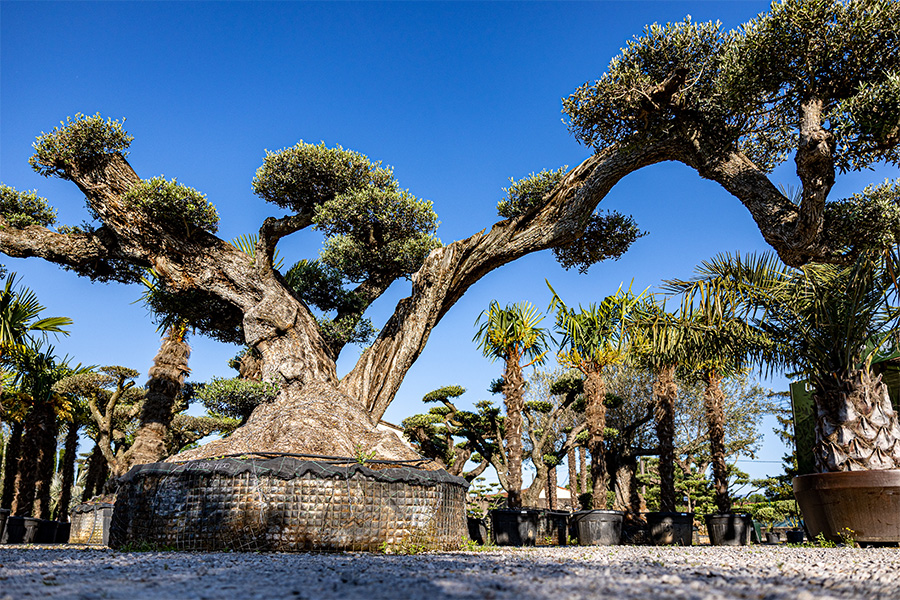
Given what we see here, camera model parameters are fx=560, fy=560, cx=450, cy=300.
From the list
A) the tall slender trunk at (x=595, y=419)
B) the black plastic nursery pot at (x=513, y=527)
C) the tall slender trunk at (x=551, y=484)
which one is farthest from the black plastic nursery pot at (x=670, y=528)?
the tall slender trunk at (x=551, y=484)

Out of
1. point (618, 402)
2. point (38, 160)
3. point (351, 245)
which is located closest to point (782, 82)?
point (351, 245)

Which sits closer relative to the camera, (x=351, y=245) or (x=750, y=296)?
(x=750, y=296)

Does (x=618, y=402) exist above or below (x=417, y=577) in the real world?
above

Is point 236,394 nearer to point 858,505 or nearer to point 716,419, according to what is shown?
point 858,505

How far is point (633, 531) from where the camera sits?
1096 centimetres

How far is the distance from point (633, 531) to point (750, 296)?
564 cm

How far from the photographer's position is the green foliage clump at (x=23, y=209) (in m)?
9.71

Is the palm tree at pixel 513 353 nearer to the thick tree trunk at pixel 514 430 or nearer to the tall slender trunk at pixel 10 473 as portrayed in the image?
the thick tree trunk at pixel 514 430

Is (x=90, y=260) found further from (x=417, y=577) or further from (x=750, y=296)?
(x=750, y=296)

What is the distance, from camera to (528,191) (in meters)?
10.4

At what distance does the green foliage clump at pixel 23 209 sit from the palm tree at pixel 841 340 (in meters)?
11.4

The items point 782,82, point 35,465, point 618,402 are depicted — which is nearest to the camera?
point 782,82

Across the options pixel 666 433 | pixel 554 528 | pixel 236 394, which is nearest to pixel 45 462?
pixel 236 394

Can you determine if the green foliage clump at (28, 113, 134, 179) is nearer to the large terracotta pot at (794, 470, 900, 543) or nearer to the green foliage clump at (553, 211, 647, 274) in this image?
the green foliage clump at (553, 211, 647, 274)
